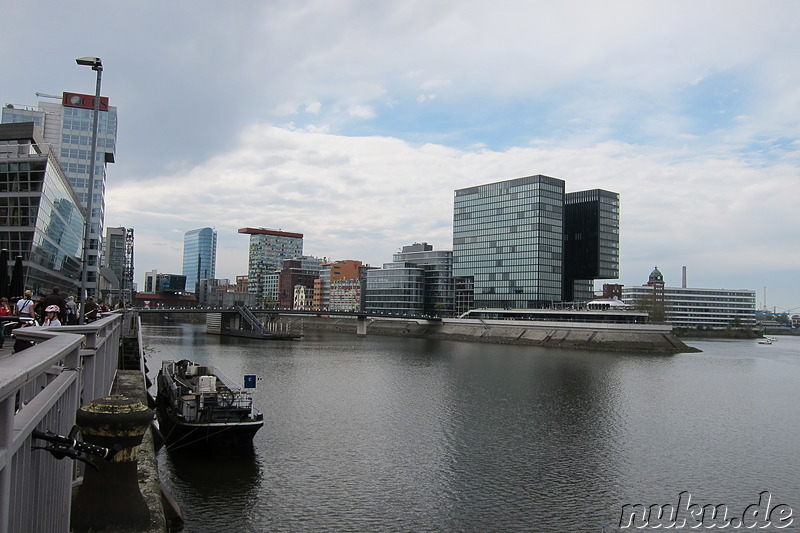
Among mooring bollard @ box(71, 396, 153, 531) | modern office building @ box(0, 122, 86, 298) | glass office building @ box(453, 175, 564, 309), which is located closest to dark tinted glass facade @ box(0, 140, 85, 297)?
modern office building @ box(0, 122, 86, 298)

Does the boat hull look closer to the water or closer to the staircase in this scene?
the water

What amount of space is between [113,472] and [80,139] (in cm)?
11836

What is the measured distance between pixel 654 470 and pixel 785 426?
64.4 feet

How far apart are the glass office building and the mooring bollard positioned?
177 metres

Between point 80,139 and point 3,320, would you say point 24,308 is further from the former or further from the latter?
point 80,139

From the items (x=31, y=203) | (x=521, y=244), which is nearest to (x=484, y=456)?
(x=31, y=203)

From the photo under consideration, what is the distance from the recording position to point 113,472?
348 inches

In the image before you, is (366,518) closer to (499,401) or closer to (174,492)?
(174,492)

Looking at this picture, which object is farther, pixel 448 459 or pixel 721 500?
pixel 448 459

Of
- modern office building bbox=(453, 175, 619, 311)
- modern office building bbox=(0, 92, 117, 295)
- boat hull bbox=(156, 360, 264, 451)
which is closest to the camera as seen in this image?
boat hull bbox=(156, 360, 264, 451)

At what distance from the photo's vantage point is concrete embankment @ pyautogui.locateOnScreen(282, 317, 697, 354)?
12506cm

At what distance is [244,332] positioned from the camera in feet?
469

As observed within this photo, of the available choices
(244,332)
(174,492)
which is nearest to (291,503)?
(174,492)

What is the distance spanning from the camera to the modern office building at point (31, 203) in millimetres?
57969
